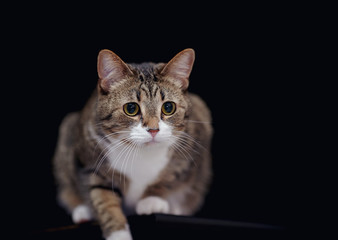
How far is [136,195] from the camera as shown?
151 cm

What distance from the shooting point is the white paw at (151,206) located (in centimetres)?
145

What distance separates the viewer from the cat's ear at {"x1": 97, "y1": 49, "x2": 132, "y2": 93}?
1.31 meters

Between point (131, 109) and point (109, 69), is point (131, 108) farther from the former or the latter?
point (109, 69)

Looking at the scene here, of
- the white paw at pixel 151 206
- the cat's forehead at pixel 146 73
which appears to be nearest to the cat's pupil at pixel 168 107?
the cat's forehead at pixel 146 73

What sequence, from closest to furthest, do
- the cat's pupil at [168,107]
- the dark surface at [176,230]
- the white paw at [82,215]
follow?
the dark surface at [176,230]
the cat's pupil at [168,107]
the white paw at [82,215]

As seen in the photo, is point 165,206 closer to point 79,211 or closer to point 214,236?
point 214,236

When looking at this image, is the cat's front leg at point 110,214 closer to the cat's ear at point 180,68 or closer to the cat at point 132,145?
the cat at point 132,145

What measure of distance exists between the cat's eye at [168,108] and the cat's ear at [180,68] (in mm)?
98

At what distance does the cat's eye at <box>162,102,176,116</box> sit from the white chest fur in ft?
0.38

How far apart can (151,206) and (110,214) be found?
164 mm

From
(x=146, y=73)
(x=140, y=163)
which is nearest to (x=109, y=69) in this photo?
(x=146, y=73)

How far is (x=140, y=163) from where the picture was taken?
4.71 feet

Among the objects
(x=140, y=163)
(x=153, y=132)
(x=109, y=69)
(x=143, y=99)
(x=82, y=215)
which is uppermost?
(x=109, y=69)

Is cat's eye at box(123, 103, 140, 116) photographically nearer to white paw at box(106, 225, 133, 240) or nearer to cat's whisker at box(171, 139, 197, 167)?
cat's whisker at box(171, 139, 197, 167)
